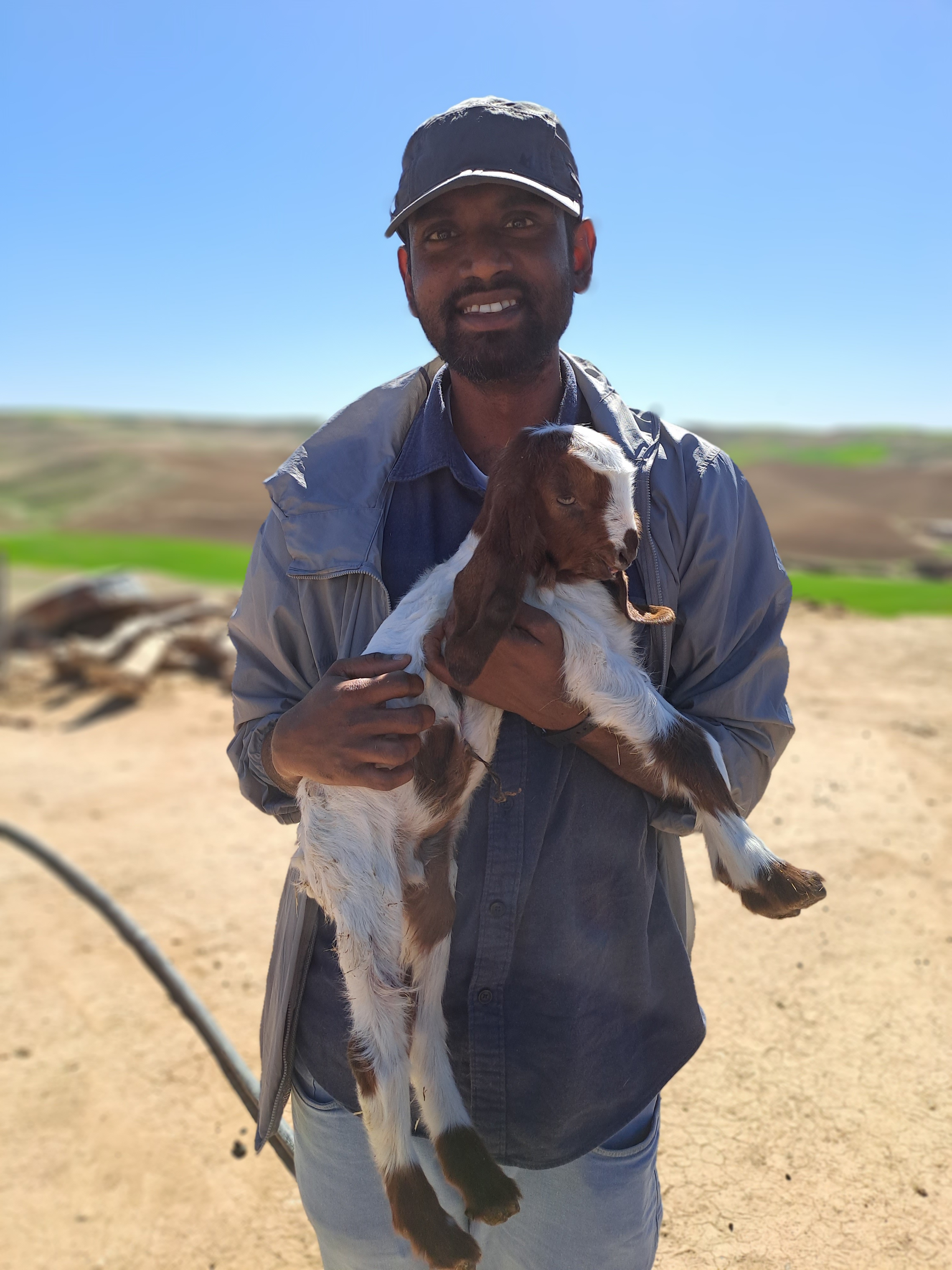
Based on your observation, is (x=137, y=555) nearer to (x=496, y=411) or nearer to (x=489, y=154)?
(x=496, y=411)

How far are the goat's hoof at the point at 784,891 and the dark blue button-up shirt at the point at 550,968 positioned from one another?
0.27 m

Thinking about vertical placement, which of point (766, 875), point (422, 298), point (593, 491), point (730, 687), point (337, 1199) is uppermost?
point (422, 298)

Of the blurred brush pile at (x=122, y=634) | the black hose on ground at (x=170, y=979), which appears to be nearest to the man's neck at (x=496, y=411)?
the black hose on ground at (x=170, y=979)

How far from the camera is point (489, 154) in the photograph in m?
2.13

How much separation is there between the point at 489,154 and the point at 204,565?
19330mm

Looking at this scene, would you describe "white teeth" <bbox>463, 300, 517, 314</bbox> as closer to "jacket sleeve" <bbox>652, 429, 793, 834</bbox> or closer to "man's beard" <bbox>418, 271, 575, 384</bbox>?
"man's beard" <bbox>418, 271, 575, 384</bbox>

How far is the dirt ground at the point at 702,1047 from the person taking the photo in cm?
309

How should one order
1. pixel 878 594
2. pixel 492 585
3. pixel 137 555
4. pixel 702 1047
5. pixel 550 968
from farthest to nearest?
1. pixel 137 555
2. pixel 878 594
3. pixel 702 1047
4. pixel 550 968
5. pixel 492 585

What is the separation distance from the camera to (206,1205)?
364cm

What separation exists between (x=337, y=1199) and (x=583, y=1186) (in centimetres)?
60

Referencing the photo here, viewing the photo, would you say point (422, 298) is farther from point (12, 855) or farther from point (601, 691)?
point (12, 855)

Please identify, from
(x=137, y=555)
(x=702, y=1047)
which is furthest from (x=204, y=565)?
(x=702, y=1047)

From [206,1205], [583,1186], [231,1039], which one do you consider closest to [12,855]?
[231,1039]

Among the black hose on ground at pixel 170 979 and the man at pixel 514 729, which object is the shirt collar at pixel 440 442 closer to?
the man at pixel 514 729
